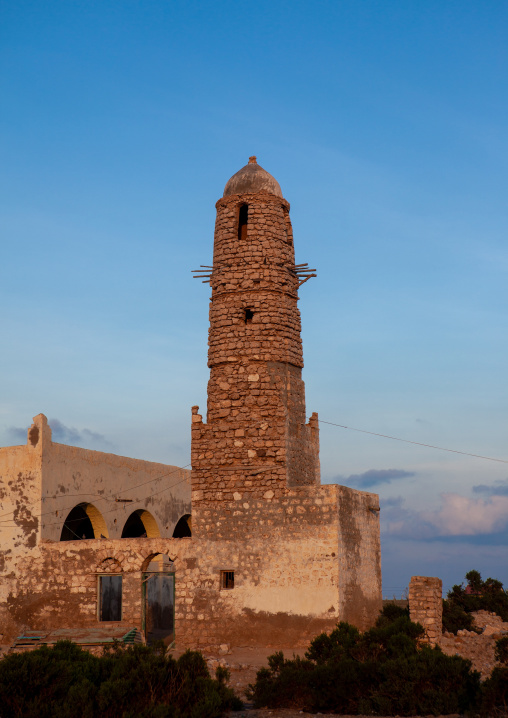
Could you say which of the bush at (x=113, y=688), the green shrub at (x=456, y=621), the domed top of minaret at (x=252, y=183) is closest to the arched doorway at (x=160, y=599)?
the green shrub at (x=456, y=621)

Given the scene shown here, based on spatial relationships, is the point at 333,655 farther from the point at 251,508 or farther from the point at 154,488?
the point at 154,488

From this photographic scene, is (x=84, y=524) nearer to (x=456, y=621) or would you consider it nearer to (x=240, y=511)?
(x=240, y=511)

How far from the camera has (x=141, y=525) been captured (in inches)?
1054

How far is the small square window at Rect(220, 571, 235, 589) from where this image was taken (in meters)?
18.2

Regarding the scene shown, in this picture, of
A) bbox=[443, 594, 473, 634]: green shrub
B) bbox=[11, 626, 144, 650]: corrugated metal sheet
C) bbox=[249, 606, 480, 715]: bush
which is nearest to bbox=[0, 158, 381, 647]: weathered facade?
bbox=[11, 626, 144, 650]: corrugated metal sheet

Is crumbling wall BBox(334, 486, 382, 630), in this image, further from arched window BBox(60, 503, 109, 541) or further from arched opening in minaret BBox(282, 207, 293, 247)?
arched window BBox(60, 503, 109, 541)

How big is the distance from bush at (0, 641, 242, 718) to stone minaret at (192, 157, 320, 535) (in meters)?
6.81

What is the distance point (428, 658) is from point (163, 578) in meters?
16.4

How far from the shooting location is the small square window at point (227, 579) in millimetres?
18156

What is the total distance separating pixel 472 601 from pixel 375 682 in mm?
14125

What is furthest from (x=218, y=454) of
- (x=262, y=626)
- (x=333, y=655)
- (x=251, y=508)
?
(x=333, y=655)

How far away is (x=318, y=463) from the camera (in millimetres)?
20406

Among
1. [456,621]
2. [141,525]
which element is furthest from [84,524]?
[456,621]

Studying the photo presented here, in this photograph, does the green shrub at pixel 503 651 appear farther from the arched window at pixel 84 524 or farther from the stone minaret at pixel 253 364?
the arched window at pixel 84 524
